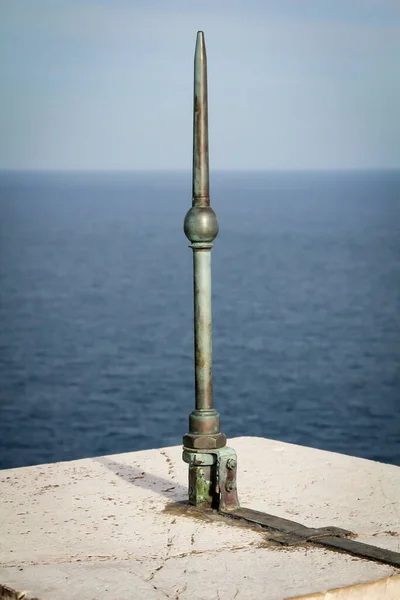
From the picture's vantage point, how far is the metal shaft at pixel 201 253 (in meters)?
6.18

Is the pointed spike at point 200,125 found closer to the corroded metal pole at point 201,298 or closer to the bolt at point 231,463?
the corroded metal pole at point 201,298

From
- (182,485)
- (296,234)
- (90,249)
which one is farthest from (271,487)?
(296,234)

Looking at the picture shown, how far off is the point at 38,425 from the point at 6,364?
613 centimetres

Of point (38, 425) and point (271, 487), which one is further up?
point (271, 487)

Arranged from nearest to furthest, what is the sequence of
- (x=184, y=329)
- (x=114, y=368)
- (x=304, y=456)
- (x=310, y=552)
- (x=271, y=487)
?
(x=310, y=552)
(x=271, y=487)
(x=304, y=456)
(x=114, y=368)
(x=184, y=329)

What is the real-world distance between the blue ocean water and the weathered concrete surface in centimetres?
1167

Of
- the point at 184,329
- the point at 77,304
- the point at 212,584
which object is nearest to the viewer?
the point at 212,584

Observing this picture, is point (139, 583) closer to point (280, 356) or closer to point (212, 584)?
point (212, 584)

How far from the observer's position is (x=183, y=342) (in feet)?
96.7

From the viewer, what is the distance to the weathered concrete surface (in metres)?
5.26

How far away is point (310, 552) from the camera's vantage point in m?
5.65

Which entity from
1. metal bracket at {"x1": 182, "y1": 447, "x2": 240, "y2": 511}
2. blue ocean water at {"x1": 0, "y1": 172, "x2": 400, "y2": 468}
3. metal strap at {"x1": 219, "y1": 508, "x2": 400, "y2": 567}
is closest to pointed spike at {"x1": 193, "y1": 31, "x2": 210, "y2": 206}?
metal bracket at {"x1": 182, "y1": 447, "x2": 240, "y2": 511}

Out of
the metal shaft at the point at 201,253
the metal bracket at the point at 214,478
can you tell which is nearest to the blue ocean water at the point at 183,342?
the metal bracket at the point at 214,478

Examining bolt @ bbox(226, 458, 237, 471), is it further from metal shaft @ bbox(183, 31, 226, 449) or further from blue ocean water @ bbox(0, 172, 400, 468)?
blue ocean water @ bbox(0, 172, 400, 468)
